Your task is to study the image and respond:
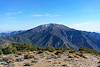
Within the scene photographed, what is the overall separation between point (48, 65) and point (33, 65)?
171cm

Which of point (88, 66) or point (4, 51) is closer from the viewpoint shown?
point (88, 66)

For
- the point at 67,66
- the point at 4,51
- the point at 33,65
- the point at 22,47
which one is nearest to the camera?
the point at 67,66

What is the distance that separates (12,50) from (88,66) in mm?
20947

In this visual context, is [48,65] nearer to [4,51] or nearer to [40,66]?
[40,66]

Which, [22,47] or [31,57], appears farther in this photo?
[22,47]

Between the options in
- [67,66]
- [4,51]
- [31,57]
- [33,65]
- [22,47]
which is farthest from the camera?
[22,47]

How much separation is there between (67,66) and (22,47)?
32.0m

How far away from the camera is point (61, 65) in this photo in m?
25.5

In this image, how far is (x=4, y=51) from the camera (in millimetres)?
41938

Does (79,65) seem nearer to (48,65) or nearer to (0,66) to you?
(48,65)

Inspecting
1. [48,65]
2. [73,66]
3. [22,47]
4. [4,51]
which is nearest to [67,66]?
[73,66]

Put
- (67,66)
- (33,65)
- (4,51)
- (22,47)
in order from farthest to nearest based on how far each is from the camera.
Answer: (22,47), (4,51), (33,65), (67,66)

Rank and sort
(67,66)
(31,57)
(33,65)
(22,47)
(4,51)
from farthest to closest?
(22,47), (4,51), (31,57), (33,65), (67,66)

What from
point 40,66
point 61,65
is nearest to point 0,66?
point 40,66
